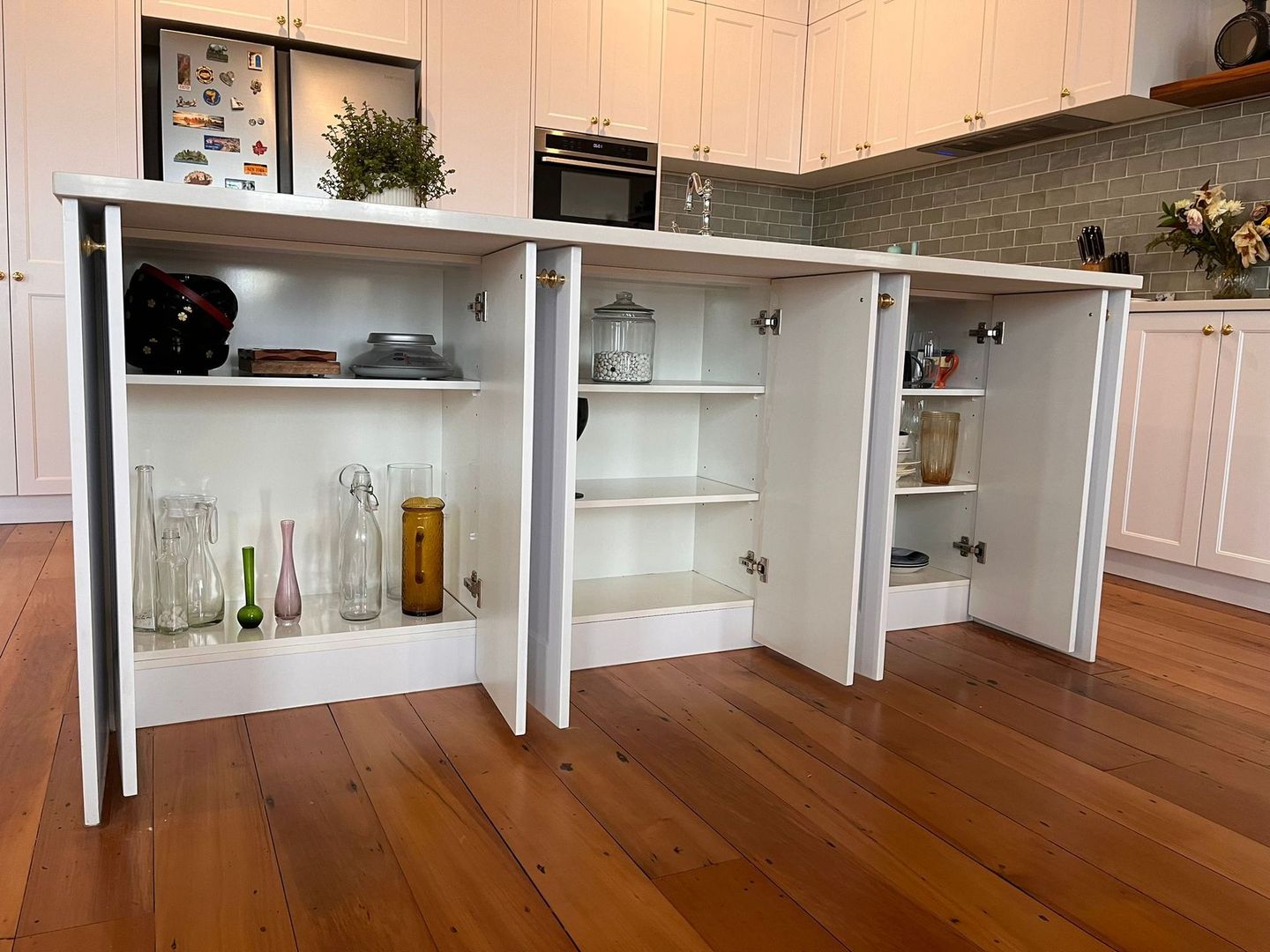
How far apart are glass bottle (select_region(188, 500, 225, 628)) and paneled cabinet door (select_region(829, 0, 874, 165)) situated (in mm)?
3743

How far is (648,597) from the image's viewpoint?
2385 millimetres

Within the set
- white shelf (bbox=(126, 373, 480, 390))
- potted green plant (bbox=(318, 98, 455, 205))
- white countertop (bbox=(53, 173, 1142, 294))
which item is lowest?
white shelf (bbox=(126, 373, 480, 390))

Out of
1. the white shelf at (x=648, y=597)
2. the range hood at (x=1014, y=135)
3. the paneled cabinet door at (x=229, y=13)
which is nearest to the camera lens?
the white shelf at (x=648, y=597)

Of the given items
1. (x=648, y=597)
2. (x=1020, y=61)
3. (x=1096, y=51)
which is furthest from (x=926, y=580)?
(x=1020, y=61)

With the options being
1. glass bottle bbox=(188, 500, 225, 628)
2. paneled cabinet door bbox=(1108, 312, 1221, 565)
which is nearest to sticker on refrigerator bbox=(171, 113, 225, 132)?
glass bottle bbox=(188, 500, 225, 628)

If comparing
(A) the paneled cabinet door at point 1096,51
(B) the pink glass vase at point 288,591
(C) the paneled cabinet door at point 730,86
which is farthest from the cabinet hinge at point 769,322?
(C) the paneled cabinet door at point 730,86

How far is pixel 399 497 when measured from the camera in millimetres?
2172

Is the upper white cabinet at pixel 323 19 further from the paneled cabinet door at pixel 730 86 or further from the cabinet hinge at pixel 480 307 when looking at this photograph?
the cabinet hinge at pixel 480 307

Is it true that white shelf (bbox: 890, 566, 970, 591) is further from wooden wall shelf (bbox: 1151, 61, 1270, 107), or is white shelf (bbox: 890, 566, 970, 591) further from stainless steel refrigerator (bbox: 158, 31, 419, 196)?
stainless steel refrigerator (bbox: 158, 31, 419, 196)

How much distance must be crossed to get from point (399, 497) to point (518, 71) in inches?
109

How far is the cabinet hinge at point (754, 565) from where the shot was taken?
93.0 inches

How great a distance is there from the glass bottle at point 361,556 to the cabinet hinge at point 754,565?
897mm

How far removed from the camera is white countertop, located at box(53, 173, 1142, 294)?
1.40 m

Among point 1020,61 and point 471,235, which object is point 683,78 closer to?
point 1020,61
